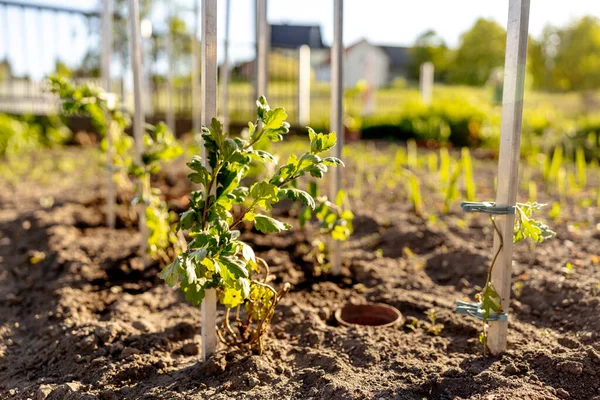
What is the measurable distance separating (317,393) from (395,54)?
112ft

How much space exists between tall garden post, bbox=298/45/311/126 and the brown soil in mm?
7757

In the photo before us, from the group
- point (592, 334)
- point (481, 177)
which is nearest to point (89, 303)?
point (592, 334)

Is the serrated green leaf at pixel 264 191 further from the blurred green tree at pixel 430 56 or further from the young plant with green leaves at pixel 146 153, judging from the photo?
the blurred green tree at pixel 430 56

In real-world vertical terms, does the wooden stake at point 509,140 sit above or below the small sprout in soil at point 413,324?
above

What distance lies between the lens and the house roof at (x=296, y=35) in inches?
627

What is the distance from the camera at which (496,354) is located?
215cm

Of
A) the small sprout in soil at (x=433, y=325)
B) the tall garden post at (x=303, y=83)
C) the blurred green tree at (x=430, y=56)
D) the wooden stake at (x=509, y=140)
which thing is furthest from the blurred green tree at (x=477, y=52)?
the wooden stake at (x=509, y=140)

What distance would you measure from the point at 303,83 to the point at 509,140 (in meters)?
9.86

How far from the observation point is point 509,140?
6.53 ft

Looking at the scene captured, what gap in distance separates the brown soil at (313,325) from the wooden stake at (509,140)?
0.28 m

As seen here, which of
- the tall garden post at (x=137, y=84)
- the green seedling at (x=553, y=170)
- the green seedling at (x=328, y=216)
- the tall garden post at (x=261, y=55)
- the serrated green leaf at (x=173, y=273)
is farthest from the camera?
the green seedling at (x=553, y=170)

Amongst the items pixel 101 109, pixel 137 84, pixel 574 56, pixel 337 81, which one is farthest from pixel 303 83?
pixel 574 56

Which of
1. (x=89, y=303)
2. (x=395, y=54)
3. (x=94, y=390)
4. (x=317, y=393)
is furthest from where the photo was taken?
(x=395, y=54)

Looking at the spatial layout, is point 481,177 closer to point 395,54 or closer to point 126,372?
point 126,372
